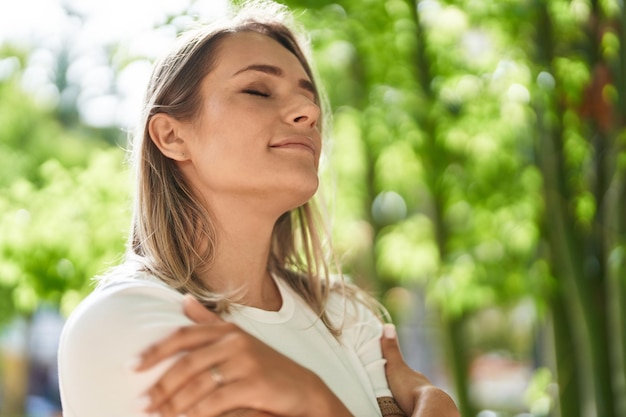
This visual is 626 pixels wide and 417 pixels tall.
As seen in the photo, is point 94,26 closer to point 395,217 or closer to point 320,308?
point 395,217

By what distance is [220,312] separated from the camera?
1262mm

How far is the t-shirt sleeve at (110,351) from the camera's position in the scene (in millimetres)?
1062

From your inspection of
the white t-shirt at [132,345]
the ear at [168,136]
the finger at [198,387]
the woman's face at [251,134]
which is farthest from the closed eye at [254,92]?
the finger at [198,387]

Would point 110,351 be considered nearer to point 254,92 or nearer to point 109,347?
point 109,347

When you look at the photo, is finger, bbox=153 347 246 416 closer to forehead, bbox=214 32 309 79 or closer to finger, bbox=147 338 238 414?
finger, bbox=147 338 238 414

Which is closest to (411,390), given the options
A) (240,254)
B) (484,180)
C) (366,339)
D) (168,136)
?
(366,339)

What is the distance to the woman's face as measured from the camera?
1.33m

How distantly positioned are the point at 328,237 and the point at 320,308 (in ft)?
0.70

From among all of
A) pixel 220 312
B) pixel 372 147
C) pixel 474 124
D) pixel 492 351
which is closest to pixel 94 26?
pixel 372 147

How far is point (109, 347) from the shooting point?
108 centimetres

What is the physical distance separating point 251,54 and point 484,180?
3.17 meters

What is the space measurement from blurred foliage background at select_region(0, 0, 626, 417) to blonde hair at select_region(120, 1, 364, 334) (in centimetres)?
184

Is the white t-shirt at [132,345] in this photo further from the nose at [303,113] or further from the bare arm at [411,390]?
the nose at [303,113]

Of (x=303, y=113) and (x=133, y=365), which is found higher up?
(x=303, y=113)
